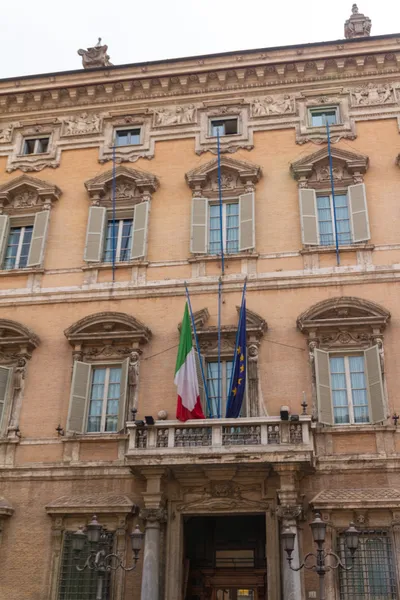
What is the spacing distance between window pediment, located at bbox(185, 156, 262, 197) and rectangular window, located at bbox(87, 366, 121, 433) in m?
6.05

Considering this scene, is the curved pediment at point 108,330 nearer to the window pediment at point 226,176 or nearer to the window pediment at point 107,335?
the window pediment at point 107,335

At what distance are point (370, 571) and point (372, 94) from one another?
13807 mm

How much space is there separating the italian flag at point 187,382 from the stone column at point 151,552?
2.20 metres

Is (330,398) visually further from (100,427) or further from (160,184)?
(160,184)

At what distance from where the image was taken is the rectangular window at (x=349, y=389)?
1602cm

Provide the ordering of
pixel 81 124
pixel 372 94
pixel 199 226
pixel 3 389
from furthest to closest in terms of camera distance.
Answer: pixel 81 124, pixel 372 94, pixel 199 226, pixel 3 389

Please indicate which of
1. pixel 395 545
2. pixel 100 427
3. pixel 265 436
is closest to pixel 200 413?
pixel 265 436

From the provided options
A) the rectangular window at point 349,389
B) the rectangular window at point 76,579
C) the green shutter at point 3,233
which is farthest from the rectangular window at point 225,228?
the rectangular window at point 76,579

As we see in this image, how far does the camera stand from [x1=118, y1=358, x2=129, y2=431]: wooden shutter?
16.6 metres

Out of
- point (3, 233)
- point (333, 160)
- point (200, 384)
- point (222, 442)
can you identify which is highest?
point (333, 160)

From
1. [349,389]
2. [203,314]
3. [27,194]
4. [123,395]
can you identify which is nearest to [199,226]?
[203,314]

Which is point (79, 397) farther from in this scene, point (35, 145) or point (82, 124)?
point (82, 124)

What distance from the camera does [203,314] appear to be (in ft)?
57.6

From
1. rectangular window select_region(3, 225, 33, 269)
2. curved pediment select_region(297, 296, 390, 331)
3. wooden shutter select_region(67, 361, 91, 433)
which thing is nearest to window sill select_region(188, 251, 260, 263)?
curved pediment select_region(297, 296, 390, 331)
